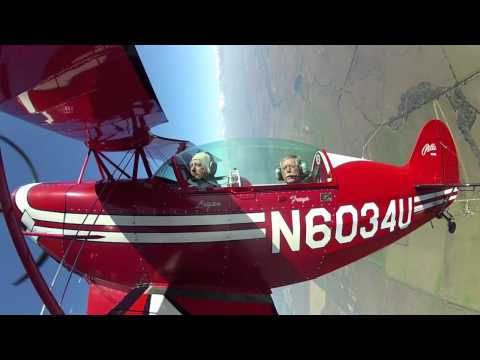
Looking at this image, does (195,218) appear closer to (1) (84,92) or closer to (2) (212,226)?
(2) (212,226)

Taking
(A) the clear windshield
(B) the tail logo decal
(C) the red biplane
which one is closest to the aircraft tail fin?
(B) the tail logo decal

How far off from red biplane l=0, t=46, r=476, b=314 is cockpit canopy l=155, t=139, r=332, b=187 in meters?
0.01

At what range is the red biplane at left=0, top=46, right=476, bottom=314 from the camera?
8.83 feet

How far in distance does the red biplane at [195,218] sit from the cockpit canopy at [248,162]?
11mm

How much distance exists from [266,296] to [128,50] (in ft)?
9.30

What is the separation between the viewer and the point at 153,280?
2.87 metres

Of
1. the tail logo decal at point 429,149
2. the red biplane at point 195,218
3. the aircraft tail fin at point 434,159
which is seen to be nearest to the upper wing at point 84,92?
the red biplane at point 195,218

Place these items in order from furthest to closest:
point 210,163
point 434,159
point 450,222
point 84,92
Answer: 1. point 450,222
2. point 434,159
3. point 210,163
4. point 84,92

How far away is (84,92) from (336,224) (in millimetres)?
2980

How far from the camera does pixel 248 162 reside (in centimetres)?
289

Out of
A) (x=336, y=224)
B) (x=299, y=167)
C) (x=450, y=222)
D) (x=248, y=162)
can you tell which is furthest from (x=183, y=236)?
(x=450, y=222)

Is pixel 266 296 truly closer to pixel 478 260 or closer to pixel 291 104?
pixel 478 260
